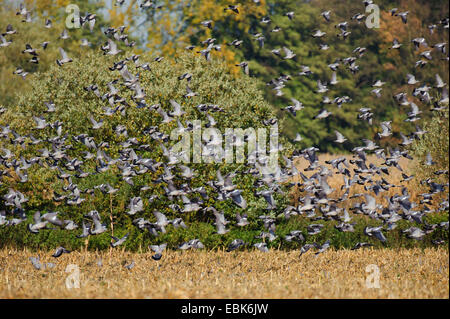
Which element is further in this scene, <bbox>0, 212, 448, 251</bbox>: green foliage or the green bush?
the green bush

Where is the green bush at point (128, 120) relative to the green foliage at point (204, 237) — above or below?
above

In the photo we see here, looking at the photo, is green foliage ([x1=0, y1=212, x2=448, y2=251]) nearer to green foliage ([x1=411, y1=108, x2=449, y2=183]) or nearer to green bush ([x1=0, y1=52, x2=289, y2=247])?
green bush ([x1=0, y1=52, x2=289, y2=247])

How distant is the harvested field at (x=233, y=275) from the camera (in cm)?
1039

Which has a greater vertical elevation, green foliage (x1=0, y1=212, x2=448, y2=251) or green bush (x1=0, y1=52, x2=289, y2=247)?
green bush (x1=0, y1=52, x2=289, y2=247)

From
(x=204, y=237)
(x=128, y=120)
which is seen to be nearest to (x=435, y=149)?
(x=204, y=237)

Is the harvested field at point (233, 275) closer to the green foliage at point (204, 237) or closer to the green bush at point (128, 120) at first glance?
the green foliage at point (204, 237)

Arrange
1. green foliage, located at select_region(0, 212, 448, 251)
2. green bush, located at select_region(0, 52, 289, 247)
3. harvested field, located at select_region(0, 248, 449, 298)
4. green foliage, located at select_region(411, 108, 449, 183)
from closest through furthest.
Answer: harvested field, located at select_region(0, 248, 449, 298) → green foliage, located at select_region(0, 212, 448, 251) → green bush, located at select_region(0, 52, 289, 247) → green foliage, located at select_region(411, 108, 449, 183)

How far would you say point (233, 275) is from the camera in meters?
13.5

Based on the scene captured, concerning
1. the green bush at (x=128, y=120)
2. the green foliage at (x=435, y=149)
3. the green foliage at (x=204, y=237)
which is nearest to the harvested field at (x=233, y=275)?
the green foliage at (x=204, y=237)

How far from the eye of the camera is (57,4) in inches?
1715

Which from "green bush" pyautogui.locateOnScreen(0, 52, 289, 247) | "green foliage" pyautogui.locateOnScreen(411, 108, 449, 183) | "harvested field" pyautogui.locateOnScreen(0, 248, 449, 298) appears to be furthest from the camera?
"green foliage" pyautogui.locateOnScreen(411, 108, 449, 183)

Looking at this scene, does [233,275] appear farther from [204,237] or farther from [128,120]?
[128,120]

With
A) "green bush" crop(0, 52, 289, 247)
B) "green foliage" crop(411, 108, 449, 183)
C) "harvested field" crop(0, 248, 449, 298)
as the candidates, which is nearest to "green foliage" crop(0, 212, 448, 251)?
"green bush" crop(0, 52, 289, 247)

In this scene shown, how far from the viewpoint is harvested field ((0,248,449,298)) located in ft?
34.1
